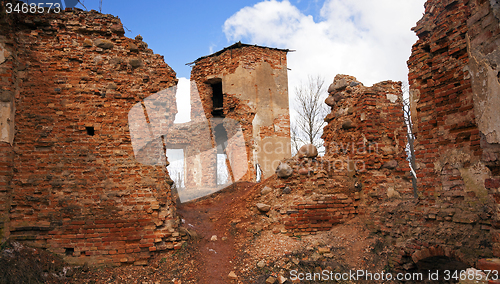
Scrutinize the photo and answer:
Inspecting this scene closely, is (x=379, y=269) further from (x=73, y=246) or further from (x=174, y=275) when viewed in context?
(x=73, y=246)

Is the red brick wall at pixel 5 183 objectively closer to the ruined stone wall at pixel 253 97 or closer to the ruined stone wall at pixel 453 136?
the ruined stone wall at pixel 453 136

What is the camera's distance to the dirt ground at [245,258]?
4.86 m

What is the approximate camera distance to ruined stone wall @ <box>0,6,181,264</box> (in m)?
4.98

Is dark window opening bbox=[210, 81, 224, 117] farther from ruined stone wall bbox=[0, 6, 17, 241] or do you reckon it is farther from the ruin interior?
ruined stone wall bbox=[0, 6, 17, 241]

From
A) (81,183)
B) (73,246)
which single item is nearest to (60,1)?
(81,183)

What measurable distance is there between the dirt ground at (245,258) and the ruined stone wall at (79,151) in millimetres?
Result: 287

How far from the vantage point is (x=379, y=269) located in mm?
5215

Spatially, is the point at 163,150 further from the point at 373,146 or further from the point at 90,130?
the point at 373,146

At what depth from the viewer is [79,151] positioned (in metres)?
5.26

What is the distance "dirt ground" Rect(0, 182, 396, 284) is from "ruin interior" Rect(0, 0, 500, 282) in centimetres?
22

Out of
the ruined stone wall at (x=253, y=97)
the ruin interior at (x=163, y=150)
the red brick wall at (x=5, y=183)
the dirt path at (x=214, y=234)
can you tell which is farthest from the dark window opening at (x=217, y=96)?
the red brick wall at (x=5, y=183)

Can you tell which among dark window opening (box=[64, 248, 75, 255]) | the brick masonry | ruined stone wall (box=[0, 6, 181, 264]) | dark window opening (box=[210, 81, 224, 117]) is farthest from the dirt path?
dark window opening (box=[210, 81, 224, 117])

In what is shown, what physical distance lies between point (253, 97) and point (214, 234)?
910 cm

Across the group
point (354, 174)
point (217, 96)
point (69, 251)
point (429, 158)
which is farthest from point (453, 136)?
point (217, 96)
